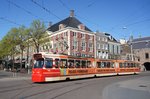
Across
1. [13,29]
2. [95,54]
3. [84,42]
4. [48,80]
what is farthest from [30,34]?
[48,80]

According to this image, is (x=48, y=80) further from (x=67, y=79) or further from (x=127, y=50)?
(x=127, y=50)

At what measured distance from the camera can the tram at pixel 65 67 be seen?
21078mm

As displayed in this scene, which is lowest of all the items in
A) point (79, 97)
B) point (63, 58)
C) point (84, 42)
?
point (79, 97)

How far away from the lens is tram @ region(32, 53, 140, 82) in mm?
21078

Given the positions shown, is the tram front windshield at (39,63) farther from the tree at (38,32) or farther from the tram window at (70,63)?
the tree at (38,32)

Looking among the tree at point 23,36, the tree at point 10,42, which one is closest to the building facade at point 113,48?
the tree at point 23,36

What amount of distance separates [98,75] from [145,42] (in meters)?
49.2

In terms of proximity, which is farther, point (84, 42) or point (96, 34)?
point (96, 34)

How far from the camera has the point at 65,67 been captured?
2339 centimetres

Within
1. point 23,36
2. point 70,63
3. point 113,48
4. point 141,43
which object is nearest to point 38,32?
point 23,36

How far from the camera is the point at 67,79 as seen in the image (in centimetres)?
2430

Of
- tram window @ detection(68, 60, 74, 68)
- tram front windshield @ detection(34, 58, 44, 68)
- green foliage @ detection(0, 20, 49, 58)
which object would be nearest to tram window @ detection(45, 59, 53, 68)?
tram front windshield @ detection(34, 58, 44, 68)

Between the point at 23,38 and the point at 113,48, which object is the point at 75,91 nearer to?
the point at 23,38

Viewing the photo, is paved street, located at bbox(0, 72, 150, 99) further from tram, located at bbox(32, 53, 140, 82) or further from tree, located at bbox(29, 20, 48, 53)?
tree, located at bbox(29, 20, 48, 53)
